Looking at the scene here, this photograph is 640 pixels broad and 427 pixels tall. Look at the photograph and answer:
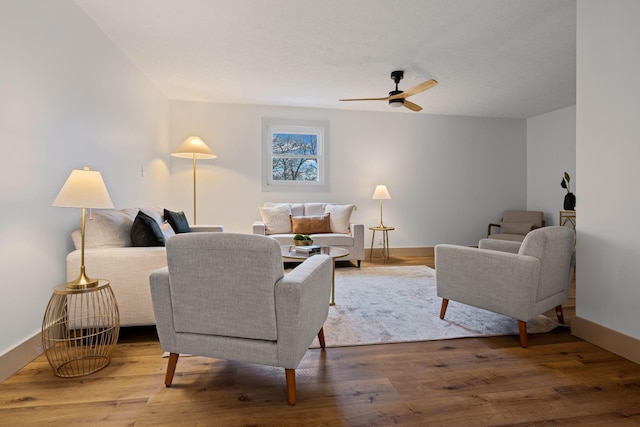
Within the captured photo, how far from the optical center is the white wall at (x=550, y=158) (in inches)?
211

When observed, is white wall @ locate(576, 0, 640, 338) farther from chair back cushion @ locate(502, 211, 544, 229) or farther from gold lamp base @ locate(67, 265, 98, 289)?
chair back cushion @ locate(502, 211, 544, 229)

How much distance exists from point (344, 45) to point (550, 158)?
15.3 feet

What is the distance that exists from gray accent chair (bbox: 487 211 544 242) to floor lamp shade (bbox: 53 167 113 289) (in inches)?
212

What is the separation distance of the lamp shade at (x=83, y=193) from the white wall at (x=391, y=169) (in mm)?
3303

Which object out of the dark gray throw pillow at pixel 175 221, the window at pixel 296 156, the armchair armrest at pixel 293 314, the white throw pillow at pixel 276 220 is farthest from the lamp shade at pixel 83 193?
the window at pixel 296 156

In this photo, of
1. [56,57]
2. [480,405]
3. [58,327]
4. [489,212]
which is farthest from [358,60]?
[489,212]

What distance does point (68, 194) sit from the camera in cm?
185

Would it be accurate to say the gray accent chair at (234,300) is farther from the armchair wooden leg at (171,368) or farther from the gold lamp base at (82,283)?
the gold lamp base at (82,283)

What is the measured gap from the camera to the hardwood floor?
1479mm

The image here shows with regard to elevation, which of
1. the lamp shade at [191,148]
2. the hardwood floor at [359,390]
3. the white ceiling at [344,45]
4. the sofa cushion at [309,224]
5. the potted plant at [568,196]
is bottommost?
the hardwood floor at [359,390]

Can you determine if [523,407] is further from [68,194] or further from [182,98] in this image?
[182,98]

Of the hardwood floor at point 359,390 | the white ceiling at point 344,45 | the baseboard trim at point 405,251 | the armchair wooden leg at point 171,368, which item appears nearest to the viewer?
the hardwood floor at point 359,390

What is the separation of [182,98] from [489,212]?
18.4ft

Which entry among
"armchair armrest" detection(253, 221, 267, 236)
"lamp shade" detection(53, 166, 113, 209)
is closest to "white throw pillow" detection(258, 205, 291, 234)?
"armchair armrest" detection(253, 221, 267, 236)
